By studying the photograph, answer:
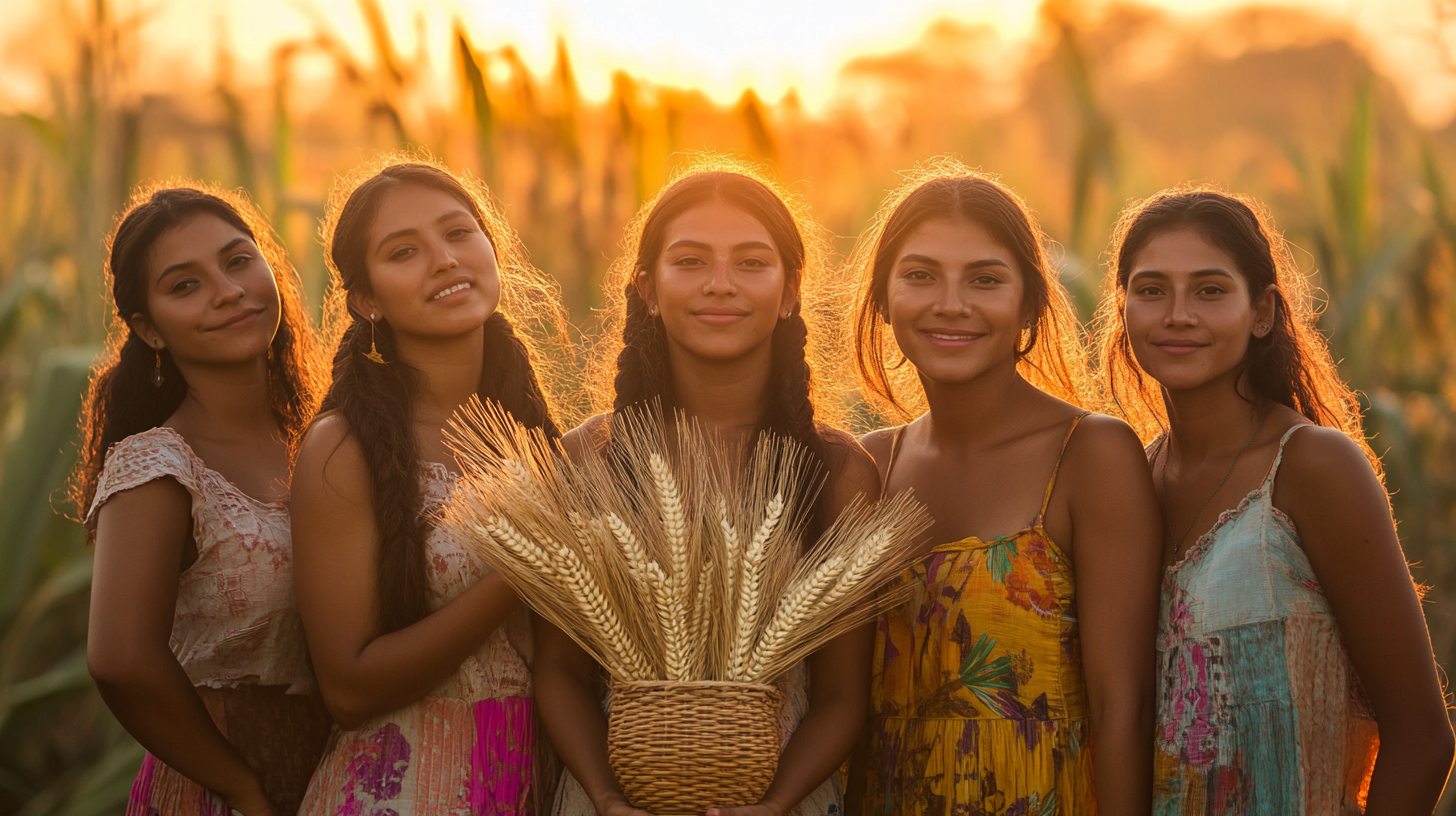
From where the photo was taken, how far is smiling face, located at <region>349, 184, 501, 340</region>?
8.34ft

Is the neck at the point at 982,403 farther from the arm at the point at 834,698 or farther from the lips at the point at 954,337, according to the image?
the arm at the point at 834,698

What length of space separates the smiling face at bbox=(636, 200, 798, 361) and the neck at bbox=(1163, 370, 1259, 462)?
91 cm

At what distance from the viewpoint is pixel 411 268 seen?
2553 mm

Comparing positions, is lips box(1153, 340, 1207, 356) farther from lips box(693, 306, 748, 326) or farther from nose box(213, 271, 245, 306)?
nose box(213, 271, 245, 306)

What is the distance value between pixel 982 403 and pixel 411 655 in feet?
4.34

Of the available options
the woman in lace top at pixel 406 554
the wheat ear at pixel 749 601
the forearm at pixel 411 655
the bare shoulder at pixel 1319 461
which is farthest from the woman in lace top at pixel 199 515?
the bare shoulder at pixel 1319 461

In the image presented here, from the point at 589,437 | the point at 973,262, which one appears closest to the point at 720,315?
the point at 589,437

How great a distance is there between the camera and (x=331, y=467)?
7.85 feet

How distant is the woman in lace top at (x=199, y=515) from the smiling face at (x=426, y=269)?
39 cm

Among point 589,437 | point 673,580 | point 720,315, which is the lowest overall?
point 673,580

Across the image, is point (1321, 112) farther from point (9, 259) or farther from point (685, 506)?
point (9, 259)

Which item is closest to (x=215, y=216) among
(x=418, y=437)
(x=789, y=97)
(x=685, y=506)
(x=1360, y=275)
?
(x=418, y=437)

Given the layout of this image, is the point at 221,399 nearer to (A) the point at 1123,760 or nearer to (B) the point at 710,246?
(B) the point at 710,246

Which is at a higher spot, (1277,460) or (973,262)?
(973,262)
